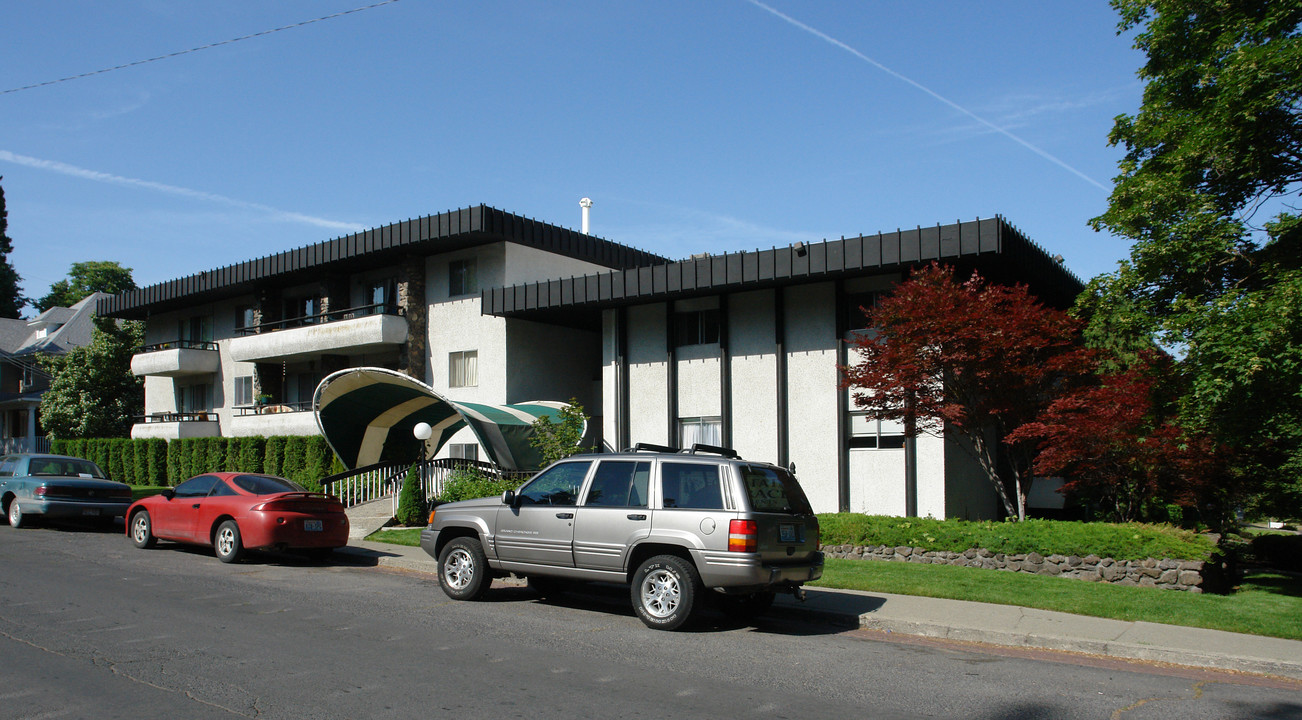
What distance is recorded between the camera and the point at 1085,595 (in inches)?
450

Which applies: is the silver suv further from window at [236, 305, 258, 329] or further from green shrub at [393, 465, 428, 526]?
window at [236, 305, 258, 329]

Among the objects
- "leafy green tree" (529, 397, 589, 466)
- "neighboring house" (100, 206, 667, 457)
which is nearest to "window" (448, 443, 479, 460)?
"neighboring house" (100, 206, 667, 457)

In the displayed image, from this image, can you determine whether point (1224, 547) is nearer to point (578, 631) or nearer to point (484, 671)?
point (578, 631)

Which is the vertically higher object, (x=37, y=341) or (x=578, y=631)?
(x=37, y=341)

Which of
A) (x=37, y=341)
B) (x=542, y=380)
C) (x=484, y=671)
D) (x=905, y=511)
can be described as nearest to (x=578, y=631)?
(x=484, y=671)

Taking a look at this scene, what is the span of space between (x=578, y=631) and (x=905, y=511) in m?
10.6

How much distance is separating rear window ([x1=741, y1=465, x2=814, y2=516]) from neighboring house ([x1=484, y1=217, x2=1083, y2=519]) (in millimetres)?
7427

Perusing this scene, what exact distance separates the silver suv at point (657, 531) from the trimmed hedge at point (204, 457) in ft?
43.7

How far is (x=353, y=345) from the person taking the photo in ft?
89.9

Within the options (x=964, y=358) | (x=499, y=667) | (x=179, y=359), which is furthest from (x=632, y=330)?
(x=179, y=359)

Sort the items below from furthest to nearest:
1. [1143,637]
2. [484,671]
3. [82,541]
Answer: [82,541], [1143,637], [484,671]

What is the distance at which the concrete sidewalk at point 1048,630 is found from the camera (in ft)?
27.5

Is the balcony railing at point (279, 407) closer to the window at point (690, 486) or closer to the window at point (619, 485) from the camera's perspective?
the window at point (619, 485)

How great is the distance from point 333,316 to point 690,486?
23443 mm
